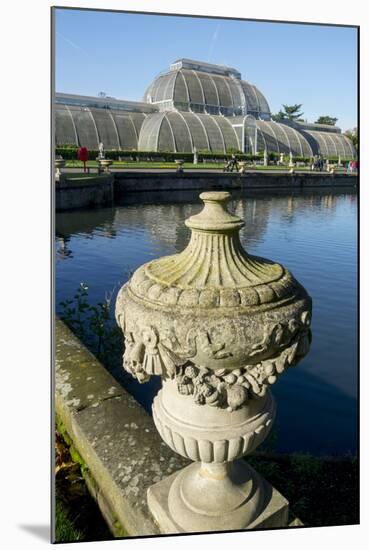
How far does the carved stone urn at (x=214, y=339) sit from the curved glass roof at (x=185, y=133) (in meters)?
32.9

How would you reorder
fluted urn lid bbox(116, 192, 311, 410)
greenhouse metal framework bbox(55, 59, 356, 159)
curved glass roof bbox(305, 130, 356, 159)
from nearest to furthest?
fluted urn lid bbox(116, 192, 311, 410), greenhouse metal framework bbox(55, 59, 356, 159), curved glass roof bbox(305, 130, 356, 159)

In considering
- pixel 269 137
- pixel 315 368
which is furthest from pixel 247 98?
pixel 315 368

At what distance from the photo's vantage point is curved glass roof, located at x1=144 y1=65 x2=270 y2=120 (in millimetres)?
39094

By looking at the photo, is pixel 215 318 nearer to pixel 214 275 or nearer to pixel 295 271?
pixel 214 275

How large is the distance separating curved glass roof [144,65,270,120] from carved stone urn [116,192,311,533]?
3881 centimetres

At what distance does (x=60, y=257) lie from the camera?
7590 millimetres

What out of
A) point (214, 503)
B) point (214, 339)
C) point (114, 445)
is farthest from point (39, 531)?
point (214, 339)

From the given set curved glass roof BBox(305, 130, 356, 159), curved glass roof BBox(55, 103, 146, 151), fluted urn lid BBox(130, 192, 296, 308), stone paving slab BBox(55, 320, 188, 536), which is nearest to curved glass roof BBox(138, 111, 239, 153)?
curved glass roof BBox(55, 103, 146, 151)

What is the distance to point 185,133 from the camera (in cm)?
3450

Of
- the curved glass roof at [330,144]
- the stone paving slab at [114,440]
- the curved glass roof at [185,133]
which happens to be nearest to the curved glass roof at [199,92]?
the curved glass roof at [185,133]

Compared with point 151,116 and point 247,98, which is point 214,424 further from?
point 247,98

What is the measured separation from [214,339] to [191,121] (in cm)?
3683

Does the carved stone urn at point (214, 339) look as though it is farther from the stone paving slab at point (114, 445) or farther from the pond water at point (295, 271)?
the pond water at point (295, 271)

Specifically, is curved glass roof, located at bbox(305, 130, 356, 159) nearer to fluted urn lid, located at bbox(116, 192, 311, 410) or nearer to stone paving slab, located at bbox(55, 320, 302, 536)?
stone paving slab, located at bbox(55, 320, 302, 536)
